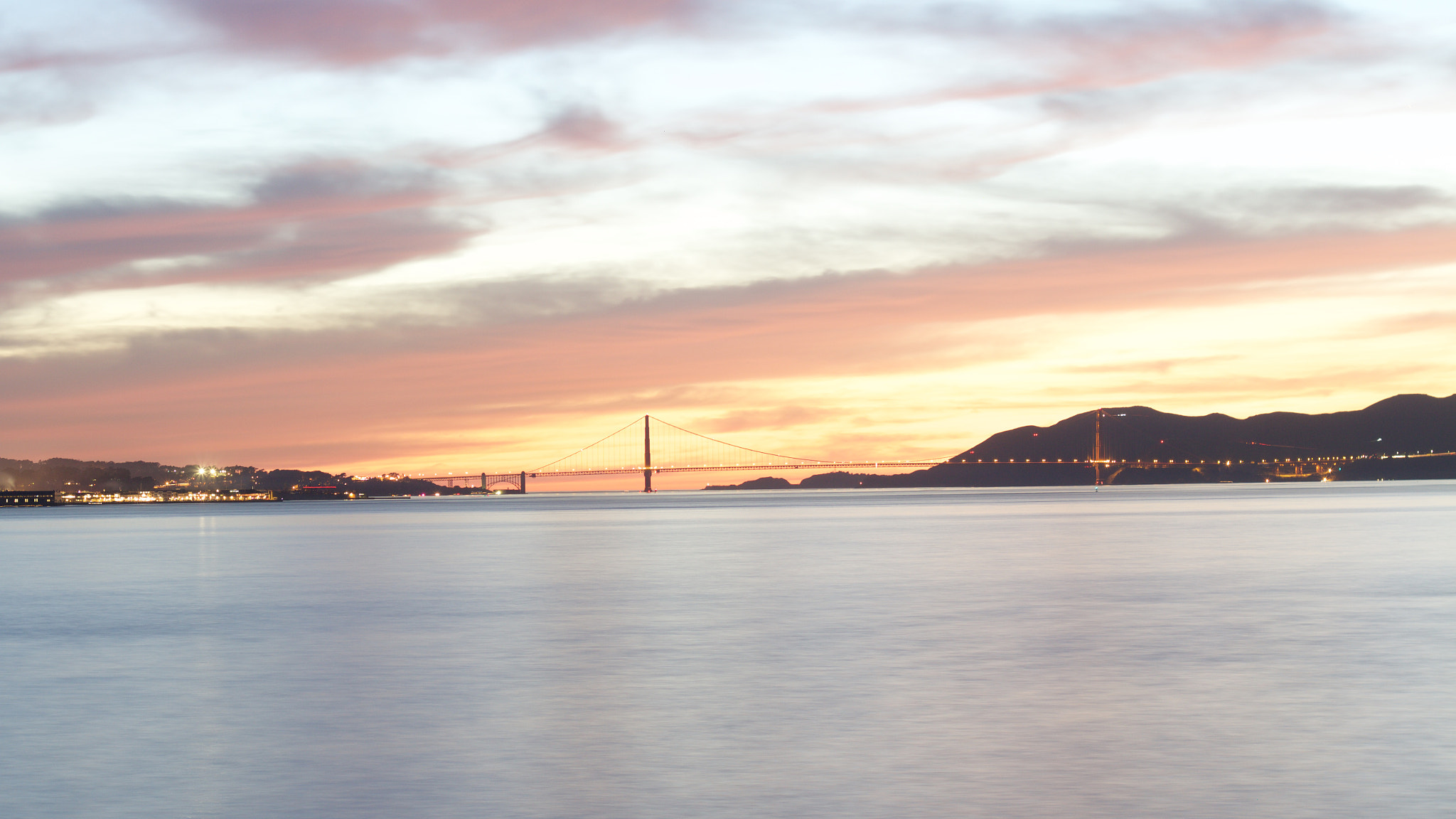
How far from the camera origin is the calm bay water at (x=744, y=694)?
31.3ft

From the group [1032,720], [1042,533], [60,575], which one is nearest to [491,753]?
[1032,720]

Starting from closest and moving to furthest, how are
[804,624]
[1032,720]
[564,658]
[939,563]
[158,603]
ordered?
[1032,720], [564,658], [804,624], [158,603], [939,563]

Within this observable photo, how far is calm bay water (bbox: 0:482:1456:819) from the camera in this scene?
31.3ft

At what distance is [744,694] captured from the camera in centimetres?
1436

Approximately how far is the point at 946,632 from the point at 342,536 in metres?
54.3

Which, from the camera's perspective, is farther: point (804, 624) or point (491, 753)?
point (804, 624)

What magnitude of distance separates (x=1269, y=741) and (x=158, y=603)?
23445mm

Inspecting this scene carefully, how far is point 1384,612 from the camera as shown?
22.4 m

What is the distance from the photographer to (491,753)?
11.1 m

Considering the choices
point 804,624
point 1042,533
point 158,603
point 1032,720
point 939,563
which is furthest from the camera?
point 1042,533

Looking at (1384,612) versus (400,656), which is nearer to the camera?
(400,656)

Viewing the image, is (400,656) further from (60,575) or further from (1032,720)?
(60,575)

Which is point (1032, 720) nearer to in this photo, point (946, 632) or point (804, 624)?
point (946, 632)

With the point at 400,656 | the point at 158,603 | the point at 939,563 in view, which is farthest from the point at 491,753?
the point at 939,563
